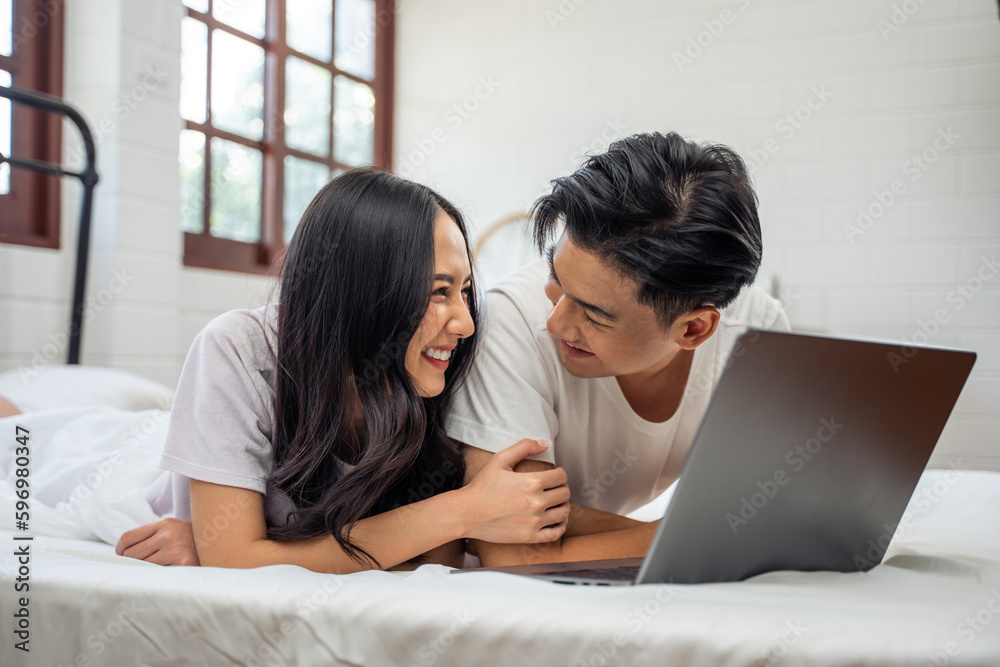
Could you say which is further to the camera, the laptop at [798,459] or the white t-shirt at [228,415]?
the white t-shirt at [228,415]

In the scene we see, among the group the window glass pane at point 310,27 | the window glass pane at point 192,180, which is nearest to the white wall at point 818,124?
the window glass pane at point 310,27

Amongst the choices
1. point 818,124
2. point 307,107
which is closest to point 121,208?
point 307,107

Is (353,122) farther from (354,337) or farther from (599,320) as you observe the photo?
(599,320)

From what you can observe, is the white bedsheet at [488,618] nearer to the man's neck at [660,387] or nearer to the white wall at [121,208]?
the man's neck at [660,387]

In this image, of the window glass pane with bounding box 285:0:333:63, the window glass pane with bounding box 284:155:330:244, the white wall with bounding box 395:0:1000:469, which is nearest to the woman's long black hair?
the white wall with bounding box 395:0:1000:469

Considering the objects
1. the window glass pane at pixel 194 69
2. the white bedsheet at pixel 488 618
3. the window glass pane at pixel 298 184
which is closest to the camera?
the white bedsheet at pixel 488 618

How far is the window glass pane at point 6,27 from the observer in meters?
2.12

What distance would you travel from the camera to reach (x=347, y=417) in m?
1.16

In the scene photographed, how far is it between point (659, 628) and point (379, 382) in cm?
59

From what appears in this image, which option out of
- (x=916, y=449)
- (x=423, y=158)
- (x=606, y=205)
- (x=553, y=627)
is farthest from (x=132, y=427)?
(x=423, y=158)

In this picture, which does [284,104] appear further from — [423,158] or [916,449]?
[916,449]

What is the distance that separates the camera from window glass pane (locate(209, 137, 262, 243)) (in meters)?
2.81

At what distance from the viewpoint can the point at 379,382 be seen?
3.75ft

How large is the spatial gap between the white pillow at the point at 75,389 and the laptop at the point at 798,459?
128 centimetres
